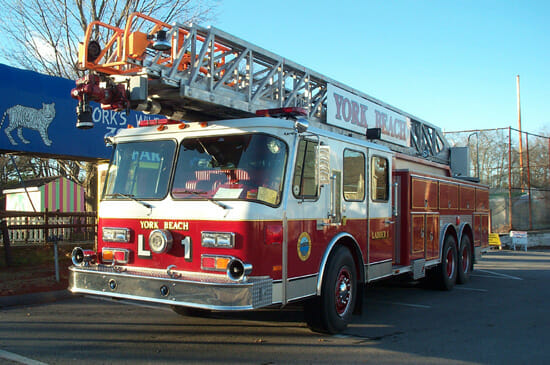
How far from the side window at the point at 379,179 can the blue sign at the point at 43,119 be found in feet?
19.7

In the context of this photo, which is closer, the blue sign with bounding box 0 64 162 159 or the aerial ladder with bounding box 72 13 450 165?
the aerial ladder with bounding box 72 13 450 165

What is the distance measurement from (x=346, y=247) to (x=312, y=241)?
84cm

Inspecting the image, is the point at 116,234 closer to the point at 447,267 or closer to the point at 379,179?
the point at 379,179

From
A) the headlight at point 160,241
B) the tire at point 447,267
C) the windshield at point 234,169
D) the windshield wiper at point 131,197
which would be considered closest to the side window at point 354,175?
the windshield at point 234,169

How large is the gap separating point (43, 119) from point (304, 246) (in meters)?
7.66

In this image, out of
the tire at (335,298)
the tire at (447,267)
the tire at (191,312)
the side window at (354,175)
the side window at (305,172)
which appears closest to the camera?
the side window at (305,172)

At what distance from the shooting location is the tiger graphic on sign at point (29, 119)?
10312 mm

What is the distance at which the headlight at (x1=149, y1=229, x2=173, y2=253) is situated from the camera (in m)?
5.52

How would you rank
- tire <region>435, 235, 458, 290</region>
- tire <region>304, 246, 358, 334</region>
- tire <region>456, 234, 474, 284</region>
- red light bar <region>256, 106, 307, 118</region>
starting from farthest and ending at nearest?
tire <region>456, 234, 474, 284</region> < tire <region>435, 235, 458, 290</region> < tire <region>304, 246, 358, 334</region> < red light bar <region>256, 106, 307, 118</region>

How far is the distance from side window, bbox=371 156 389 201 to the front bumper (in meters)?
2.83

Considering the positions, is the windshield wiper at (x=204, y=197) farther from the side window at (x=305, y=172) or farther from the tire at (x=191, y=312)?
the tire at (x=191, y=312)

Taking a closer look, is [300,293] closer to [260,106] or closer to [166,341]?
[166,341]

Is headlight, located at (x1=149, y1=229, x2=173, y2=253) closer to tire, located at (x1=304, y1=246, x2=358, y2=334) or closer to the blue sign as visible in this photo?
tire, located at (x1=304, y1=246, x2=358, y2=334)

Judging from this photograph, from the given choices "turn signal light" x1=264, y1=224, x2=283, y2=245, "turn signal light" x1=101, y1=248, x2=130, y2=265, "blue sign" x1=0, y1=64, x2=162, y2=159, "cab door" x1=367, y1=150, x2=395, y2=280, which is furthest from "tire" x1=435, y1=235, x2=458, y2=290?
"blue sign" x1=0, y1=64, x2=162, y2=159
